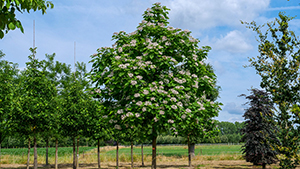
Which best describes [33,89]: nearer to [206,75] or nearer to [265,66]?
[206,75]

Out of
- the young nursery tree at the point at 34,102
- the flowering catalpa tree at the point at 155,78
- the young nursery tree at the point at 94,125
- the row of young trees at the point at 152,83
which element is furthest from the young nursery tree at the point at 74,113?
the flowering catalpa tree at the point at 155,78

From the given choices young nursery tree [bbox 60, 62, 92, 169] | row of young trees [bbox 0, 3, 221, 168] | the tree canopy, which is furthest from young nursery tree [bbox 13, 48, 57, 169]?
the tree canopy

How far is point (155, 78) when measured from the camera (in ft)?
37.0

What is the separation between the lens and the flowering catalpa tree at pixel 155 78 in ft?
32.9

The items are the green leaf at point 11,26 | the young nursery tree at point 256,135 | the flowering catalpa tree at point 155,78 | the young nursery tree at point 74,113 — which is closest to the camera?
the green leaf at point 11,26

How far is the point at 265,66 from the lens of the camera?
674 cm

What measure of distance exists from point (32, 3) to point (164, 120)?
6311mm

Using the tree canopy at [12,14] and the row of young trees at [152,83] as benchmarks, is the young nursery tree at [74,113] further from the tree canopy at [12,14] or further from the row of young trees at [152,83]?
the tree canopy at [12,14]

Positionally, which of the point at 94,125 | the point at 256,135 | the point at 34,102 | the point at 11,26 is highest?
the point at 11,26

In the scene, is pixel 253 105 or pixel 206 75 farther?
pixel 253 105

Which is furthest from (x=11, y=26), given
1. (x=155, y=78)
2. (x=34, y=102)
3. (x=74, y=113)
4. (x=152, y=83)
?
(x=74, y=113)

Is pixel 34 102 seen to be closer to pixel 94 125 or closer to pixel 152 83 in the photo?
pixel 94 125

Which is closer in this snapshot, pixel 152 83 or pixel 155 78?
pixel 152 83

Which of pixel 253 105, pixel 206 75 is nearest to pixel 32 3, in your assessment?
pixel 206 75
